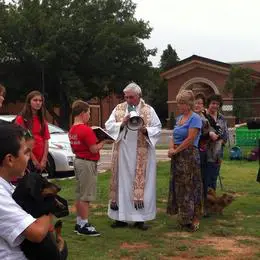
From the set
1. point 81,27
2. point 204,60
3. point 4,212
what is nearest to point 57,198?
point 4,212

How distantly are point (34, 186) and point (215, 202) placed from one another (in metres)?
5.82

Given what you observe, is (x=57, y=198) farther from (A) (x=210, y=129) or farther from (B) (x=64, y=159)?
Result: (B) (x=64, y=159)

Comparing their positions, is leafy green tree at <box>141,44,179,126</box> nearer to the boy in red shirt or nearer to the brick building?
the brick building

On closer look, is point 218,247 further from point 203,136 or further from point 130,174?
point 203,136

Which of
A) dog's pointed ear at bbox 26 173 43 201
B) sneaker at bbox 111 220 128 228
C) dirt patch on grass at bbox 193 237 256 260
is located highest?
dog's pointed ear at bbox 26 173 43 201

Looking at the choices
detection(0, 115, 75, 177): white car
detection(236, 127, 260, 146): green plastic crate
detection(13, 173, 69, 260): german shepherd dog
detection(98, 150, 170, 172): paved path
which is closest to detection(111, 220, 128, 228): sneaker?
detection(13, 173, 69, 260): german shepherd dog

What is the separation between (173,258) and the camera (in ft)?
18.6

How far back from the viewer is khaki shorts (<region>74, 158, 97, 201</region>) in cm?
661

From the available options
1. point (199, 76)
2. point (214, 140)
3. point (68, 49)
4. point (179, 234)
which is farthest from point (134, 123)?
point (199, 76)

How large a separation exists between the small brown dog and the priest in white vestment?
3.42 feet

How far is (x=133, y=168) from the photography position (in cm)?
728

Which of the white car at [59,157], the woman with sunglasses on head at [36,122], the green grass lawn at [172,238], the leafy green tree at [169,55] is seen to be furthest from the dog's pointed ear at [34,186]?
the leafy green tree at [169,55]

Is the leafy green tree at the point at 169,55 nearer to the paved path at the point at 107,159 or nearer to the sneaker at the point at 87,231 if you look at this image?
the paved path at the point at 107,159

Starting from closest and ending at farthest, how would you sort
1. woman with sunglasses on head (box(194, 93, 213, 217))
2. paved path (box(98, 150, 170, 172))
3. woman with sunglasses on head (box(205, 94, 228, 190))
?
woman with sunglasses on head (box(194, 93, 213, 217))
woman with sunglasses on head (box(205, 94, 228, 190))
paved path (box(98, 150, 170, 172))
